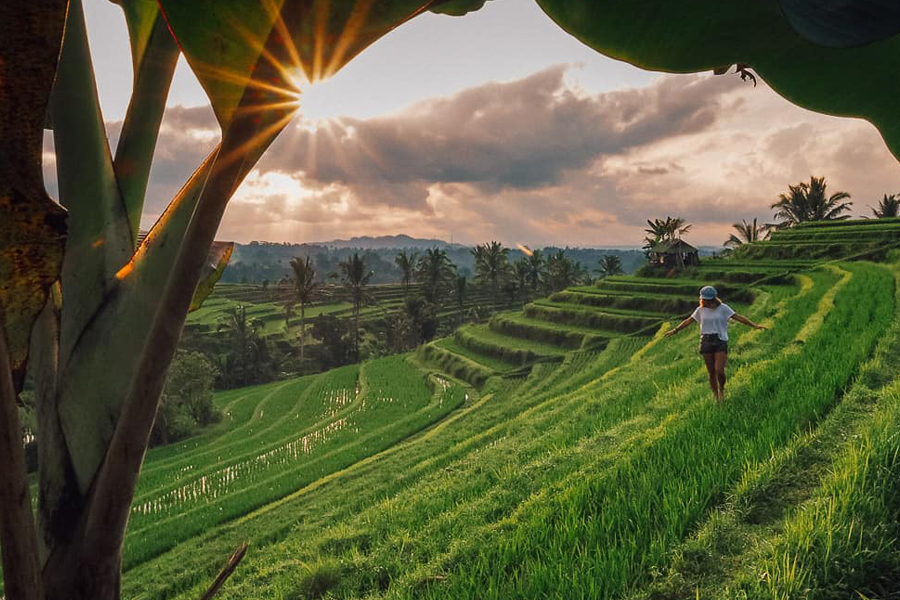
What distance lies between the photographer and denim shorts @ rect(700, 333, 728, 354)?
449 centimetres

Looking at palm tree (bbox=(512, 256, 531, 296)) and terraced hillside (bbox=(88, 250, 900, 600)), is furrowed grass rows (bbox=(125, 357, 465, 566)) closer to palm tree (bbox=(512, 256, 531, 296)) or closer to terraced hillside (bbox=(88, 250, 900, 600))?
terraced hillside (bbox=(88, 250, 900, 600))

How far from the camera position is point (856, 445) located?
8.44ft

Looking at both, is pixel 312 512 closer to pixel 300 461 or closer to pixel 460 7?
pixel 460 7

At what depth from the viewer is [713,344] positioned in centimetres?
453

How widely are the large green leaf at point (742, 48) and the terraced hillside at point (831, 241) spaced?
22.5 meters

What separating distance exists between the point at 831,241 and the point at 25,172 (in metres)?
27.2

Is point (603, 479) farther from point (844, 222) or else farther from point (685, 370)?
point (844, 222)

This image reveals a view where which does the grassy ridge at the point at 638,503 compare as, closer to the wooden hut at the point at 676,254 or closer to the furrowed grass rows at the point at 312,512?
the furrowed grass rows at the point at 312,512

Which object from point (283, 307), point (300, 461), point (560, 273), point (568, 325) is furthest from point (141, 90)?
point (283, 307)

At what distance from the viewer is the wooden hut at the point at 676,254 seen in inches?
1123

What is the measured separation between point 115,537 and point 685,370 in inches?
296

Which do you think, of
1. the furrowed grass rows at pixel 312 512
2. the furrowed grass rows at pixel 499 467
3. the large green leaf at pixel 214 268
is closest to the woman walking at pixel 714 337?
the furrowed grass rows at pixel 499 467

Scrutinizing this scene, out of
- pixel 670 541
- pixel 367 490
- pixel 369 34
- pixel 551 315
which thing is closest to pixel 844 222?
pixel 551 315

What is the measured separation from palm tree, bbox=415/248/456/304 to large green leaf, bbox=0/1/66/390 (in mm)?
44486
